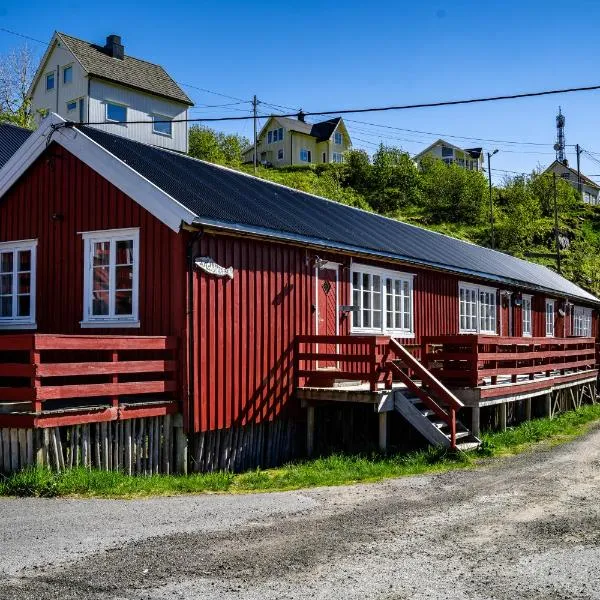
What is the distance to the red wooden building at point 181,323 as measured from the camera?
10.5 metres

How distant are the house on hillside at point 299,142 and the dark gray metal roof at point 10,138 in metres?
55.4

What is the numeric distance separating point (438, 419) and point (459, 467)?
2.18 meters

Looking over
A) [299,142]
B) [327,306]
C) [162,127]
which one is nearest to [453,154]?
[299,142]

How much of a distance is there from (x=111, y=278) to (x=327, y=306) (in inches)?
171

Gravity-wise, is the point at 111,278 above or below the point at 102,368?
above

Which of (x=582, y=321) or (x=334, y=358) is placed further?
(x=582, y=321)

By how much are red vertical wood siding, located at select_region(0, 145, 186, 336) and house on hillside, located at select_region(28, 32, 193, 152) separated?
25.6 metres

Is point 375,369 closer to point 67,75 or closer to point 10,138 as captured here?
point 10,138

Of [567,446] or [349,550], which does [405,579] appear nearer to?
[349,550]

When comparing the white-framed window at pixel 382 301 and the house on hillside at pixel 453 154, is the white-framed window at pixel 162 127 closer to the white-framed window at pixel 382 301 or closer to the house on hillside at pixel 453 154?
the white-framed window at pixel 382 301

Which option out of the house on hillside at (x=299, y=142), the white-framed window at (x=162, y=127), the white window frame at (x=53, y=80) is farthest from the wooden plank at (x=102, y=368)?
the house on hillside at (x=299, y=142)

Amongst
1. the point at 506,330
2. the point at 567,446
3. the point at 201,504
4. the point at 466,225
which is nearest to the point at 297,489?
the point at 201,504

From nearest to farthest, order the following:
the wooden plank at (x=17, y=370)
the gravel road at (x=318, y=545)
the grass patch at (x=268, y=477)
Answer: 1. the gravel road at (x=318, y=545)
2. the grass patch at (x=268, y=477)
3. the wooden plank at (x=17, y=370)

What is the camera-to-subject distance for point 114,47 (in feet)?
136
